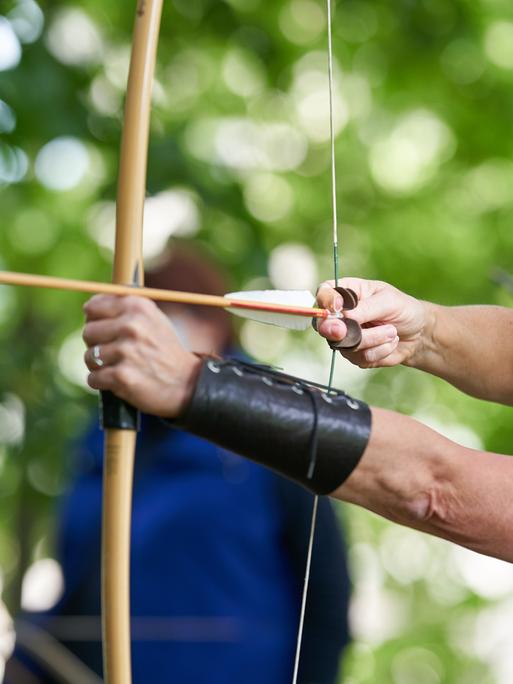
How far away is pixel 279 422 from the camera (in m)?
1.25

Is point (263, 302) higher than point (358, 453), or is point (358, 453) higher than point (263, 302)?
point (263, 302)

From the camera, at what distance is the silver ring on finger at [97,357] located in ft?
3.88

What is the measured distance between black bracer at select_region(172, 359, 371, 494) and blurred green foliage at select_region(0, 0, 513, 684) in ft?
6.47

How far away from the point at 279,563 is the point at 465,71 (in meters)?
2.36

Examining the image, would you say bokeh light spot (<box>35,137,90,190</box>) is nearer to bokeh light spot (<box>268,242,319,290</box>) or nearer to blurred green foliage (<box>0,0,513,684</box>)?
blurred green foliage (<box>0,0,513,684</box>)

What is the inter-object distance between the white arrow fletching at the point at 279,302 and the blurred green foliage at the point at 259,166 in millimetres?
1896

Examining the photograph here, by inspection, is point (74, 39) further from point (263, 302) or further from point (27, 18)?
point (263, 302)

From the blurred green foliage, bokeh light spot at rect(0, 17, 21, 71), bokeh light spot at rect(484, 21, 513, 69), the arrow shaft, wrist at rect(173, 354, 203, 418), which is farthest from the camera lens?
bokeh light spot at rect(484, 21, 513, 69)

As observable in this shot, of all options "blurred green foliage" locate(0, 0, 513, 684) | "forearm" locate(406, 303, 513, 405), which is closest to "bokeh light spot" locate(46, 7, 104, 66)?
"blurred green foliage" locate(0, 0, 513, 684)

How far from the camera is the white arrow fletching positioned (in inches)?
50.7

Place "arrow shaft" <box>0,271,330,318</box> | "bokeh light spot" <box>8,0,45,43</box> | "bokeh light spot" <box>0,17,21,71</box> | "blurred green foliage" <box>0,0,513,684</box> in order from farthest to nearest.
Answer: "blurred green foliage" <box>0,0,513,684</box>, "bokeh light spot" <box>8,0,45,43</box>, "bokeh light spot" <box>0,17,21,71</box>, "arrow shaft" <box>0,271,330,318</box>

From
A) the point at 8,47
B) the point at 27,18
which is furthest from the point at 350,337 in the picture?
the point at 27,18

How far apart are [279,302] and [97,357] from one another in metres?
0.23

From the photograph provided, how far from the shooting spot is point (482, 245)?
453cm
